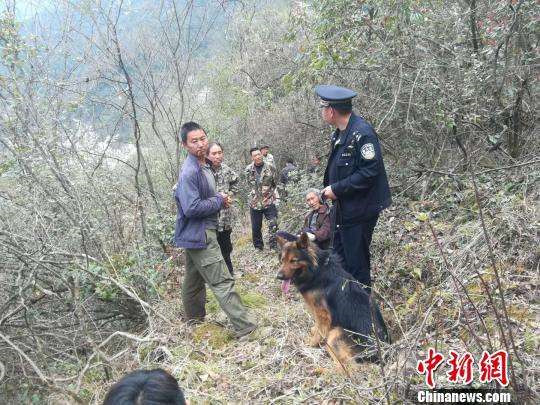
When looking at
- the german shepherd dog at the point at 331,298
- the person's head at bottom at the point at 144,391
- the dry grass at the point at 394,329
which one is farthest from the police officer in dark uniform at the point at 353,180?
the person's head at bottom at the point at 144,391

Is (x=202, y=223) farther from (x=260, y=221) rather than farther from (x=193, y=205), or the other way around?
(x=260, y=221)

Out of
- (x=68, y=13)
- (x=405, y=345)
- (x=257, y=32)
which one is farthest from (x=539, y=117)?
(x=257, y=32)

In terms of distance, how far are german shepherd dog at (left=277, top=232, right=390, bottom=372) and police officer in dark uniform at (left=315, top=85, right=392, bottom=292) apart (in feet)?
0.82

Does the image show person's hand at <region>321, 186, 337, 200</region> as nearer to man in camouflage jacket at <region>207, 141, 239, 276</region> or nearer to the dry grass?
the dry grass

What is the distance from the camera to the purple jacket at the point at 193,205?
4.11 metres

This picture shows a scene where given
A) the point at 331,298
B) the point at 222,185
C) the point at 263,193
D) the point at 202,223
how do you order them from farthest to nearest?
1. the point at 263,193
2. the point at 222,185
3. the point at 202,223
4. the point at 331,298

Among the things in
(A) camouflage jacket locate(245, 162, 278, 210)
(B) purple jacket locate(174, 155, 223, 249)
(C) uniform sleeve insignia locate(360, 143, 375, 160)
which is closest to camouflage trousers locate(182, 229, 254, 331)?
(B) purple jacket locate(174, 155, 223, 249)

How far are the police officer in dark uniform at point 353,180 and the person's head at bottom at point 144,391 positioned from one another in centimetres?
255

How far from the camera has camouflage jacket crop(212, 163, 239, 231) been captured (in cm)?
566

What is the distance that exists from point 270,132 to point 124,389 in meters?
13.5

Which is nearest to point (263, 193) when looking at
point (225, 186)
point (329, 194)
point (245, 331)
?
point (225, 186)

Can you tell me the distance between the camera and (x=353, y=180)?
144 inches

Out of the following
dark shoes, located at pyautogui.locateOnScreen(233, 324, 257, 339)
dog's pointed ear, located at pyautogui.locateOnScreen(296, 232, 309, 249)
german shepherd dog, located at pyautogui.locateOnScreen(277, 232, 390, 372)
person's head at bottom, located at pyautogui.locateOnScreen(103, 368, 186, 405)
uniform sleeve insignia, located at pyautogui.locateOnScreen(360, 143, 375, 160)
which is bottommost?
dark shoes, located at pyautogui.locateOnScreen(233, 324, 257, 339)

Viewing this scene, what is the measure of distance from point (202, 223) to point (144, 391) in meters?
2.82
